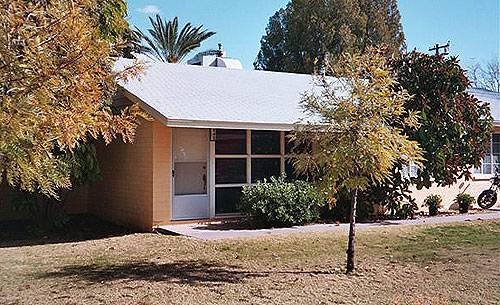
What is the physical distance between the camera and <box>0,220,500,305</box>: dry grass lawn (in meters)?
6.52

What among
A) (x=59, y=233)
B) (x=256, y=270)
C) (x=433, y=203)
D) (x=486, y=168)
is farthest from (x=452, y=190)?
(x=59, y=233)

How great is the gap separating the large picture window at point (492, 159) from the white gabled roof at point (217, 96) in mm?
6947

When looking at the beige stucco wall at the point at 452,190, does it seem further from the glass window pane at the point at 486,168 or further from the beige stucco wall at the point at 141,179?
the beige stucco wall at the point at 141,179

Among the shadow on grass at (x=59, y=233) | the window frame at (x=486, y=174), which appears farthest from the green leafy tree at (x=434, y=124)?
the shadow on grass at (x=59, y=233)

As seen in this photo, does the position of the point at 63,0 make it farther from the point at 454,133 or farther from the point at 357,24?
the point at 357,24

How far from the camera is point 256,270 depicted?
7.89 metres

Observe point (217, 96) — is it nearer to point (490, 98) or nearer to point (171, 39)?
point (490, 98)

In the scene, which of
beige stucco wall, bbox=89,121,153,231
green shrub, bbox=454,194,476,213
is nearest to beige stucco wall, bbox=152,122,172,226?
beige stucco wall, bbox=89,121,153,231

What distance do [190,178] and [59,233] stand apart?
3.34m

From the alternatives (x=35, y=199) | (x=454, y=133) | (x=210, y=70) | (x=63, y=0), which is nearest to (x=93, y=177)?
(x=35, y=199)

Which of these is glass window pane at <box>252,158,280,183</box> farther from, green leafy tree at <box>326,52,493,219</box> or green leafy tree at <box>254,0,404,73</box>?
green leafy tree at <box>254,0,404,73</box>

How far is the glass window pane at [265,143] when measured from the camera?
1329 cm

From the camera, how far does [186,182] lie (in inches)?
490

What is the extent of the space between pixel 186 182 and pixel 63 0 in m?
7.92
